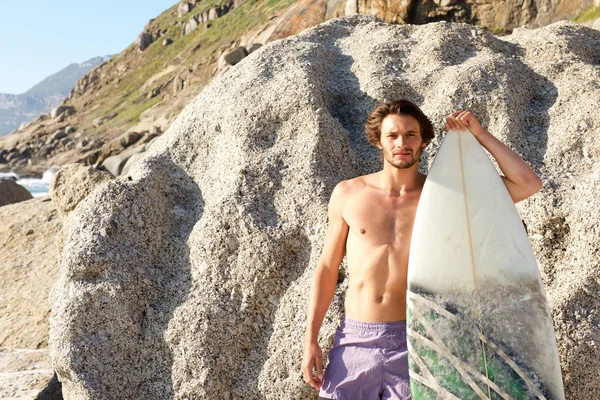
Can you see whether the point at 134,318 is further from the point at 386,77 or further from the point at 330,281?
the point at 386,77

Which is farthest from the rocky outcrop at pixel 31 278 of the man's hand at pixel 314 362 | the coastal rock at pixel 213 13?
the coastal rock at pixel 213 13

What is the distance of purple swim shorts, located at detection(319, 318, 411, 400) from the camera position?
9.37 ft

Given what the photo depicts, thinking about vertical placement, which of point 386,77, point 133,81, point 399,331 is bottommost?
Result: point 133,81

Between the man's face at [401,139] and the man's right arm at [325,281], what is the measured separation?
322 mm

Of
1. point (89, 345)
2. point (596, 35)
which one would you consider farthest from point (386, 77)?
point (89, 345)

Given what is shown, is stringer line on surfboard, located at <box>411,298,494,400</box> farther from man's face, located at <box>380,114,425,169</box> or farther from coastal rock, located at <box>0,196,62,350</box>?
coastal rock, located at <box>0,196,62,350</box>

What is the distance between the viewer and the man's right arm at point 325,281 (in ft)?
10.0

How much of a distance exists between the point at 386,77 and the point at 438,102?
0.44 metres

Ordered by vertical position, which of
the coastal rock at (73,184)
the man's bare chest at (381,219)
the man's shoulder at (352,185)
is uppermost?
the man's shoulder at (352,185)

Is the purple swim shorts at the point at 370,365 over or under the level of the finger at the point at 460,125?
under

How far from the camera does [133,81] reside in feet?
210

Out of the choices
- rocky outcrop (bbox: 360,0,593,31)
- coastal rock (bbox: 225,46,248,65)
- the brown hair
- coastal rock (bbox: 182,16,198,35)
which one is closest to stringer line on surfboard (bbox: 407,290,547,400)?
the brown hair

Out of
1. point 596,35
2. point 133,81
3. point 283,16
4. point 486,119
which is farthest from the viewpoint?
point 133,81

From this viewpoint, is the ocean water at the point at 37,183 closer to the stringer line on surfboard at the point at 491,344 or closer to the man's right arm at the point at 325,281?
the man's right arm at the point at 325,281
